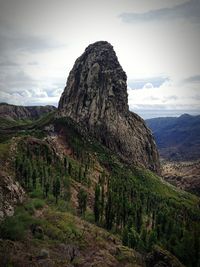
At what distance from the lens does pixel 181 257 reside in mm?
102812

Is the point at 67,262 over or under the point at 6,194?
under

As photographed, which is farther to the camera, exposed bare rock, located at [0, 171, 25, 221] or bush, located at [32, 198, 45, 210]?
bush, located at [32, 198, 45, 210]

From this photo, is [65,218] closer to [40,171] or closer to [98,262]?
[98,262]

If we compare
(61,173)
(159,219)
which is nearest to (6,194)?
(61,173)

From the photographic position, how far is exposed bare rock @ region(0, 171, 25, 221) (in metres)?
83.9

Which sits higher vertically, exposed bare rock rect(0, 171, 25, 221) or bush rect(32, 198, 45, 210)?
exposed bare rock rect(0, 171, 25, 221)

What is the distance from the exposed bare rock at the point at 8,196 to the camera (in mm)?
83938

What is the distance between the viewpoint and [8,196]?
9106 centimetres

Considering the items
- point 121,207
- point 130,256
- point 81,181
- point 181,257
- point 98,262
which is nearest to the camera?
point 98,262

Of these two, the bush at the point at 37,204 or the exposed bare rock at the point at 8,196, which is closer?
the exposed bare rock at the point at 8,196

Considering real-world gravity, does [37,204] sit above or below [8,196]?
below

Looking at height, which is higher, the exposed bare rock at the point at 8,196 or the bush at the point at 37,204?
the exposed bare rock at the point at 8,196

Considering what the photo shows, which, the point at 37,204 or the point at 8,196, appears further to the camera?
the point at 37,204

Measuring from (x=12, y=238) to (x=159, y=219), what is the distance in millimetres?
100591
